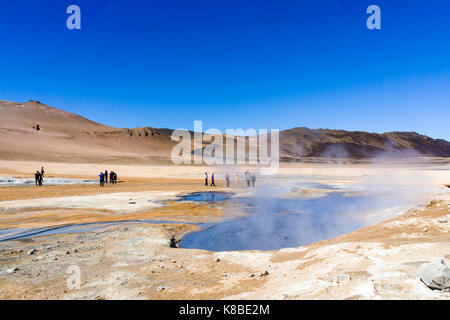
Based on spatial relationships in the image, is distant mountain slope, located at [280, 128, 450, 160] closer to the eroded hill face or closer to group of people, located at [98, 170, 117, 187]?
the eroded hill face

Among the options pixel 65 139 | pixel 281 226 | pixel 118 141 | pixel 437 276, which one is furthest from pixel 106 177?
pixel 118 141

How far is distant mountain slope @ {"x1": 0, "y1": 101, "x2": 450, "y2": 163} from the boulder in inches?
2867

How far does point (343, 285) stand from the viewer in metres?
4.45

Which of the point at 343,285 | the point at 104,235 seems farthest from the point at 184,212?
the point at 343,285

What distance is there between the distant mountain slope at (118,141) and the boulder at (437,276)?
239 ft

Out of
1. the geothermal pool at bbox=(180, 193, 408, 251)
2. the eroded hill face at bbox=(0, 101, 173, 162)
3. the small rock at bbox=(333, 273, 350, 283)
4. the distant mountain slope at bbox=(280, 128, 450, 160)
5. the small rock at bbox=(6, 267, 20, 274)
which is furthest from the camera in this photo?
the distant mountain slope at bbox=(280, 128, 450, 160)

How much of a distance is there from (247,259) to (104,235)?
5373 millimetres

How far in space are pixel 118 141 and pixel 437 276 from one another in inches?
4906

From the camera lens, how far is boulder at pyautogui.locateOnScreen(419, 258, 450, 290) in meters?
3.83

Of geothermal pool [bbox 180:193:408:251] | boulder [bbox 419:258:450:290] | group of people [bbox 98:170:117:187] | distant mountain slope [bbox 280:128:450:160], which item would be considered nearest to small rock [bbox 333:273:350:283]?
boulder [bbox 419:258:450:290]

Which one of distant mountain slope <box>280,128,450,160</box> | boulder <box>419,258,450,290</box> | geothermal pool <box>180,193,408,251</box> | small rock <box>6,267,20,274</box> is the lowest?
geothermal pool <box>180,193,408,251</box>

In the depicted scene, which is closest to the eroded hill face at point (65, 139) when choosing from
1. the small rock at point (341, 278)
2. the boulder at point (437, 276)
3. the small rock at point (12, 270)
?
the small rock at point (12, 270)

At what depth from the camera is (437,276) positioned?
3881 mm
